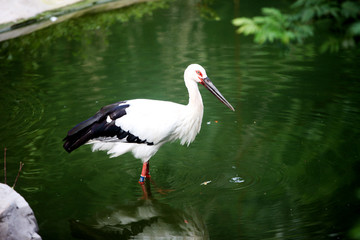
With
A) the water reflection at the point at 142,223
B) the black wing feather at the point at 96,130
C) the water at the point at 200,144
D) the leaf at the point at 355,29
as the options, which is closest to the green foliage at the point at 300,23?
the leaf at the point at 355,29

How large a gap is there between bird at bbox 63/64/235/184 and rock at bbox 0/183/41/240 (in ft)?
4.30

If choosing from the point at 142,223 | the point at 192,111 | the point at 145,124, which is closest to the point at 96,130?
the point at 145,124

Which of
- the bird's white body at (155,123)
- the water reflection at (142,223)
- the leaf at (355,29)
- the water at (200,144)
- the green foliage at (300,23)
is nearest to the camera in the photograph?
the leaf at (355,29)

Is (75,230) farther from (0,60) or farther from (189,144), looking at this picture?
(0,60)

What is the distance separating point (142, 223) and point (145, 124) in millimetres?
1051

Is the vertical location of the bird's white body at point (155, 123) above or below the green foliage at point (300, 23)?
below

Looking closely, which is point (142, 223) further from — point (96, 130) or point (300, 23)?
point (300, 23)

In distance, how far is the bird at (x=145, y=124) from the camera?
531cm

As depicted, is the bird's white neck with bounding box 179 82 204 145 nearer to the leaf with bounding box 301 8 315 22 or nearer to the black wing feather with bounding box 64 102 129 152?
the black wing feather with bounding box 64 102 129 152

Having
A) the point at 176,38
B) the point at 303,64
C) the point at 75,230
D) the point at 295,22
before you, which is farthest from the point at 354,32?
the point at 176,38

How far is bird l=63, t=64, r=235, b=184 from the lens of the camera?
531 centimetres

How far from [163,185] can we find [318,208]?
1.51m

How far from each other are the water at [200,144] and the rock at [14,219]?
0.45 meters

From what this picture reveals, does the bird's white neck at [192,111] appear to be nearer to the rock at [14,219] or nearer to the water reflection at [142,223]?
the water reflection at [142,223]
